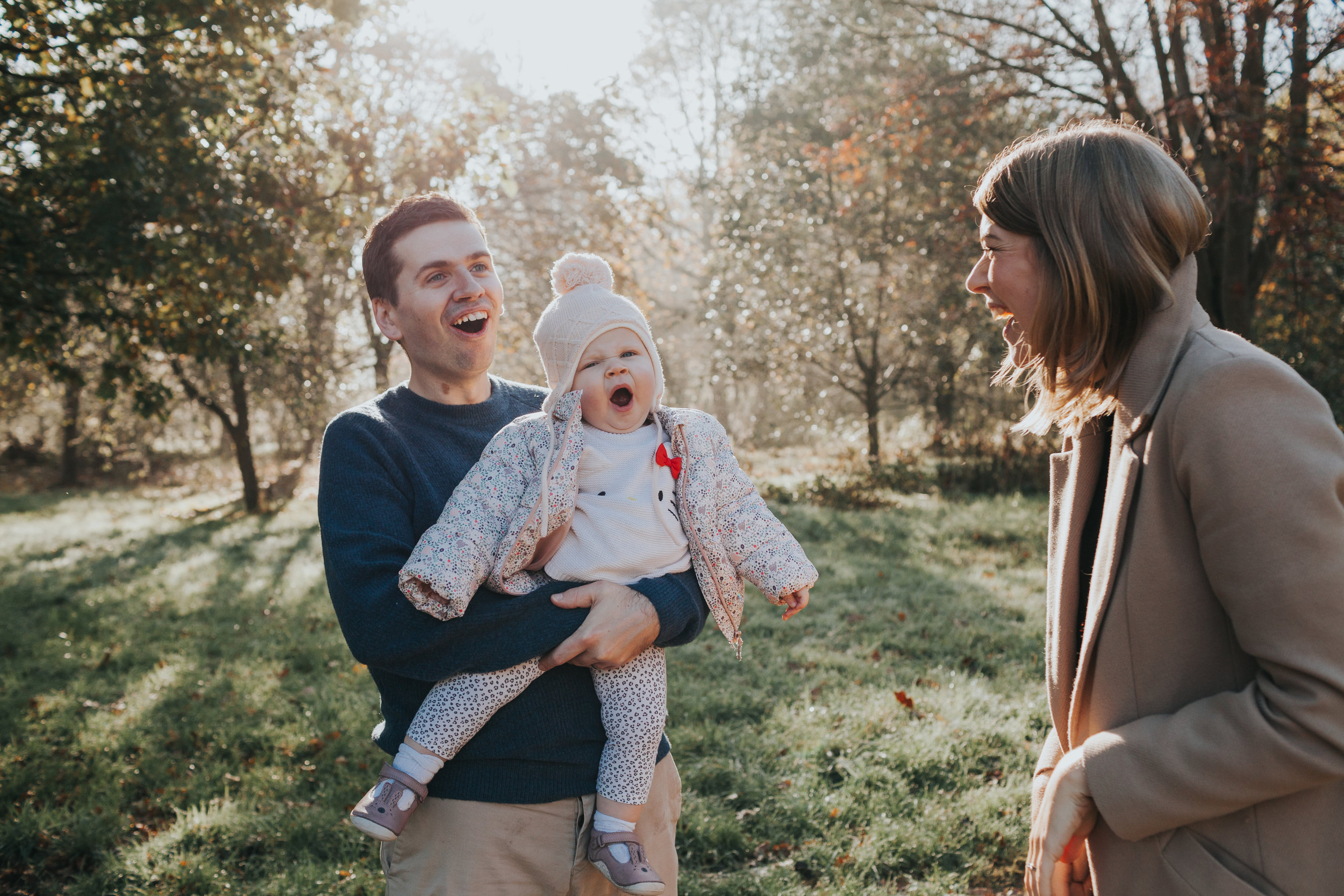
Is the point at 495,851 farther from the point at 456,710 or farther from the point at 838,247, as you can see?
the point at 838,247

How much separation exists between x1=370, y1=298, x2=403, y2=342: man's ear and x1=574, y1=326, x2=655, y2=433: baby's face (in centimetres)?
54

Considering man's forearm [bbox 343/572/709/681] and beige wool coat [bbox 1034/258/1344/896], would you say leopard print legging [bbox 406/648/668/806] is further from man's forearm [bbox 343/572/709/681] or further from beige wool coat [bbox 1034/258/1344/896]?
beige wool coat [bbox 1034/258/1344/896]

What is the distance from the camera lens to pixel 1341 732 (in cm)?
137

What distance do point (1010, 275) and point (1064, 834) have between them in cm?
112

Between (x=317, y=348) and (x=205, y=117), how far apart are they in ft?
34.5

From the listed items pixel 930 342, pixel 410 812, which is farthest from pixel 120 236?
pixel 930 342

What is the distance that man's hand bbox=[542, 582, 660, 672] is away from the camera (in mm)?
2027

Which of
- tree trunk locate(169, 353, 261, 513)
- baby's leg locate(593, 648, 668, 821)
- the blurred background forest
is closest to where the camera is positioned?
baby's leg locate(593, 648, 668, 821)

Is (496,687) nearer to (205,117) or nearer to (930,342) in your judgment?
(205,117)

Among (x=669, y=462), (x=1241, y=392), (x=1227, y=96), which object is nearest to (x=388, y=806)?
(x=669, y=462)

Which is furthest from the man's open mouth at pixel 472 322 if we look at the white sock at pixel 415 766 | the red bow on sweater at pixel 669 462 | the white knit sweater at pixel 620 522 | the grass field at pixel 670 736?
the grass field at pixel 670 736

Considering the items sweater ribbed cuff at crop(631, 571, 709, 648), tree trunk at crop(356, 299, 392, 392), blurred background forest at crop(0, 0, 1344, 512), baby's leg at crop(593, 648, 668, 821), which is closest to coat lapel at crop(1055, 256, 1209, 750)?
sweater ribbed cuff at crop(631, 571, 709, 648)

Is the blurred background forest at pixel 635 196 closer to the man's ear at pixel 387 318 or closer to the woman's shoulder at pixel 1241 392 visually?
the man's ear at pixel 387 318

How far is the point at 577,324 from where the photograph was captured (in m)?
2.33
